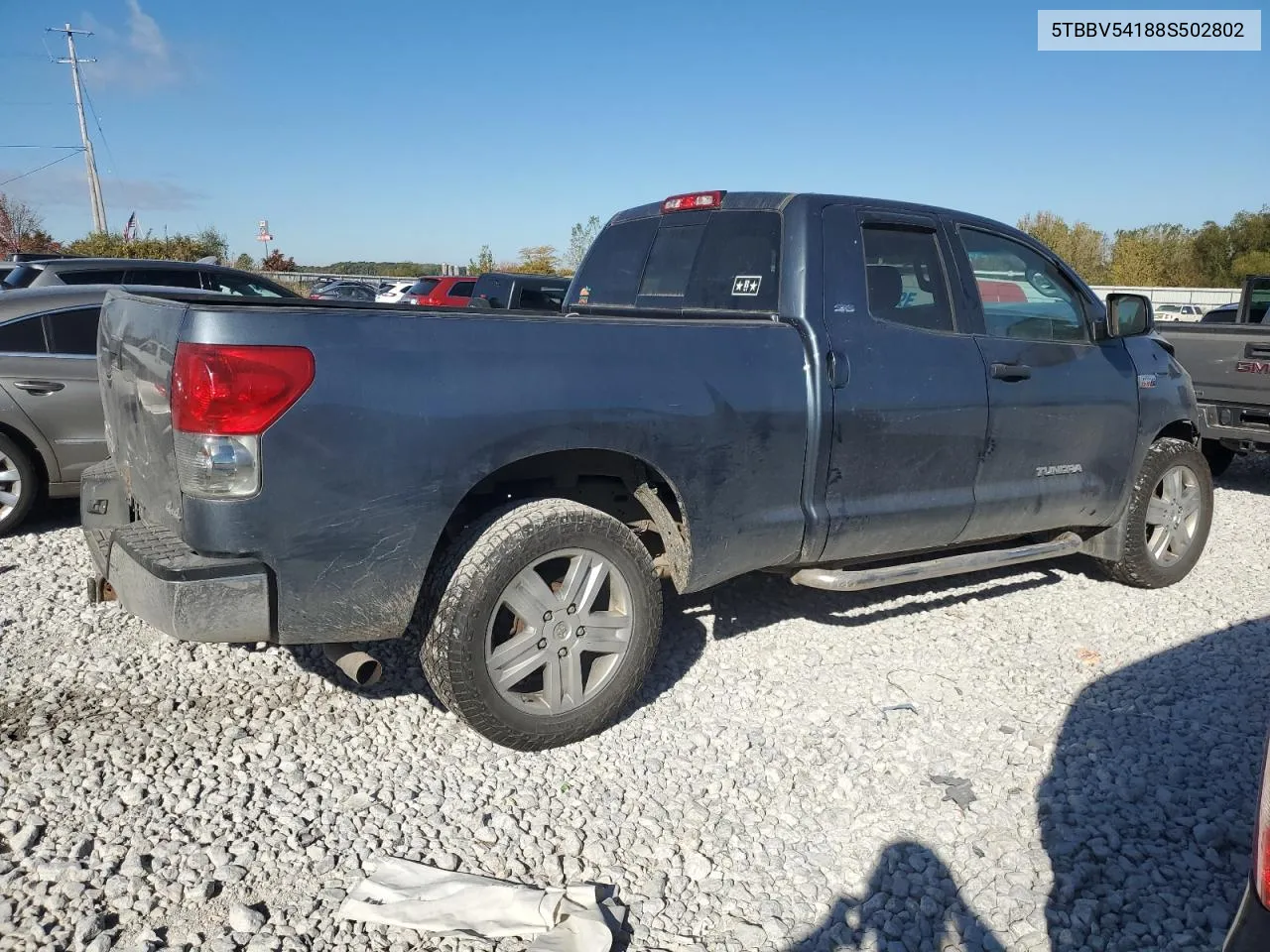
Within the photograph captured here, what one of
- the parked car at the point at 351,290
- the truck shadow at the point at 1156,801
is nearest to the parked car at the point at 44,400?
the truck shadow at the point at 1156,801

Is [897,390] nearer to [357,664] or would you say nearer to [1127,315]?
[1127,315]

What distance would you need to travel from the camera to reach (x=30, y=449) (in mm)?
6102

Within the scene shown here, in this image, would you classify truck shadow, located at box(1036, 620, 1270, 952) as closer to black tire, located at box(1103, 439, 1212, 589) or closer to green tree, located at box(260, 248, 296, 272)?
black tire, located at box(1103, 439, 1212, 589)

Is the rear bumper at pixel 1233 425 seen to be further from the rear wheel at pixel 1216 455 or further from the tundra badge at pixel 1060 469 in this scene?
the tundra badge at pixel 1060 469

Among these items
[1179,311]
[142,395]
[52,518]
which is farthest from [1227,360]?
[1179,311]

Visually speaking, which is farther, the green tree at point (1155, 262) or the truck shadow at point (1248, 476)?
the green tree at point (1155, 262)

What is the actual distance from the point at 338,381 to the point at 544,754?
154 cm

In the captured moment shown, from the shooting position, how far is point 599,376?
3328 millimetres

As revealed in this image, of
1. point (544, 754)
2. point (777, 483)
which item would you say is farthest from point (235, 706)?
point (777, 483)

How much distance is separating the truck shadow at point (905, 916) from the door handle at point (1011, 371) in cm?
232

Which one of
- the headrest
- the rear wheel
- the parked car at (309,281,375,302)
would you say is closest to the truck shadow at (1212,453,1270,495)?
the rear wheel

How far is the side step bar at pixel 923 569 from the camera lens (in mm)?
4020

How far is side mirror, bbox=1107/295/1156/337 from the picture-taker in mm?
4863

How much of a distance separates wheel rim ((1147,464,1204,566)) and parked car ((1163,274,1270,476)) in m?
2.44
